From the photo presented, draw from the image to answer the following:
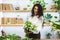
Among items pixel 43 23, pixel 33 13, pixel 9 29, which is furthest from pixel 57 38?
pixel 9 29

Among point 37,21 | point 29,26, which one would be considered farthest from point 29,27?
point 37,21

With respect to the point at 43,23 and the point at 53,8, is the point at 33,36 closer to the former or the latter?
the point at 43,23

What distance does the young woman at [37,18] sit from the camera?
256 cm

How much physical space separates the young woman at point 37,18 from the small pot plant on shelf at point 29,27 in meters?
0.05

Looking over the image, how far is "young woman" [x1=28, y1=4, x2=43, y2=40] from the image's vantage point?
256cm

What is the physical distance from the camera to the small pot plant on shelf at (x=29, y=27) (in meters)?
2.52

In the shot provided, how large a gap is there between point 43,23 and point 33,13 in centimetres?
21

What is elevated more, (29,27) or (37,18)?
(37,18)

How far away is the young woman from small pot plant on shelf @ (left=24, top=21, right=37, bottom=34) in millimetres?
46

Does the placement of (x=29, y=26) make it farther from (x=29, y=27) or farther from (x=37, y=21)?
(x=37, y=21)

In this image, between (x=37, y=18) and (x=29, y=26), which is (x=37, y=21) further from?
(x=29, y=26)

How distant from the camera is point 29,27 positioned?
2.51 m

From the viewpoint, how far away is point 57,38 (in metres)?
2.56

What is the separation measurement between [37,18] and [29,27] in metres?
0.19
